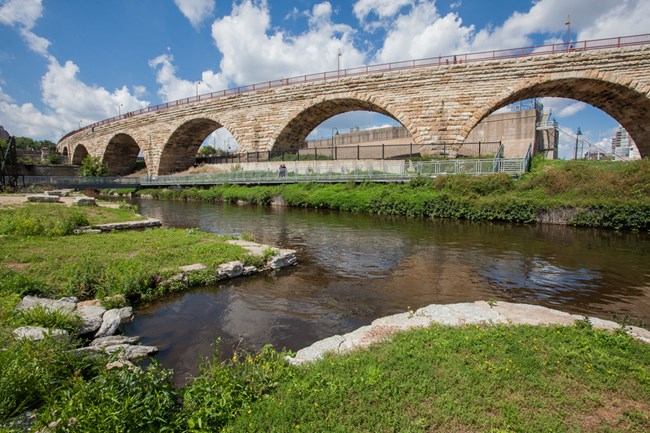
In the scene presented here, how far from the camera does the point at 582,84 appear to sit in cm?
2294

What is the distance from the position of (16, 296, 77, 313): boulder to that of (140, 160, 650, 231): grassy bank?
16.9 metres

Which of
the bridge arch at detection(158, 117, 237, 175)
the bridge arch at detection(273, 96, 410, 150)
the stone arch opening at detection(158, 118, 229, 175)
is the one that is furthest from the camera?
the stone arch opening at detection(158, 118, 229, 175)

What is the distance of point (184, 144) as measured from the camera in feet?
146

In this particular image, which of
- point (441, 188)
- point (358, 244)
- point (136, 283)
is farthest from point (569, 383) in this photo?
point (441, 188)

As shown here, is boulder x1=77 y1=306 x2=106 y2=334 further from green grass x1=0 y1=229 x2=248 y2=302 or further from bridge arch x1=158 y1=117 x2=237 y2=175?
bridge arch x1=158 y1=117 x2=237 y2=175

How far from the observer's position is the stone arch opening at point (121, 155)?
52344mm

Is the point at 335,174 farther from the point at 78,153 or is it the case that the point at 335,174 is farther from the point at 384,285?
the point at 78,153

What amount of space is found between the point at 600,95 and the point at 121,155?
6195 cm

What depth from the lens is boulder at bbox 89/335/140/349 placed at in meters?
4.61

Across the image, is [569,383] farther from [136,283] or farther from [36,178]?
[36,178]

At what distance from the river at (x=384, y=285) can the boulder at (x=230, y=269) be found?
1.05 feet

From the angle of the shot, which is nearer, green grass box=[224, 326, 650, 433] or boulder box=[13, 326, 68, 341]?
green grass box=[224, 326, 650, 433]

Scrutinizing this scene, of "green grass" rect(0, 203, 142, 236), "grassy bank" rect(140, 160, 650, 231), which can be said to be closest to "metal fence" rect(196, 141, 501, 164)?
"grassy bank" rect(140, 160, 650, 231)

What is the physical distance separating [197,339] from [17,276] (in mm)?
3540
